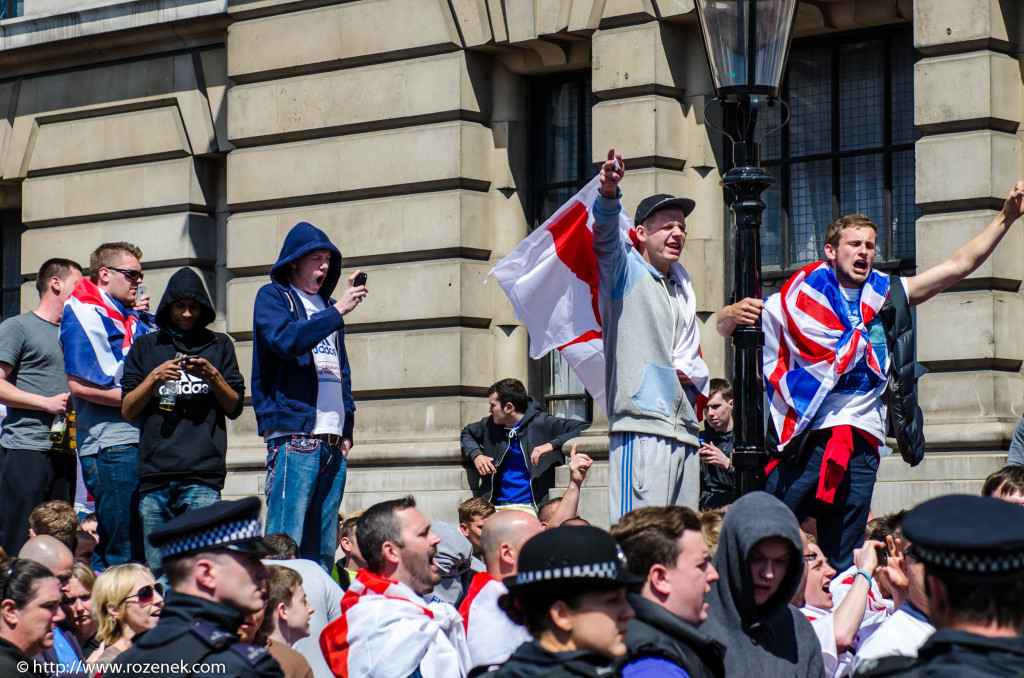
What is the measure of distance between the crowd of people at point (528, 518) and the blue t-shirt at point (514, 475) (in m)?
1.00

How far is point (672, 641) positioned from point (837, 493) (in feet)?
11.1

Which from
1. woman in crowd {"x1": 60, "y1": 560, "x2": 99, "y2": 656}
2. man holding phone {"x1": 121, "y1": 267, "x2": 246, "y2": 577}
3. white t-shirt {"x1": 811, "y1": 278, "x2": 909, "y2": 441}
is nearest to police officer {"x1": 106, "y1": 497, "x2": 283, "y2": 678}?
woman in crowd {"x1": 60, "y1": 560, "x2": 99, "y2": 656}

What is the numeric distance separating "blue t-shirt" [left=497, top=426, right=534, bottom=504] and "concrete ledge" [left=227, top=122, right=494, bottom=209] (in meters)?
2.31

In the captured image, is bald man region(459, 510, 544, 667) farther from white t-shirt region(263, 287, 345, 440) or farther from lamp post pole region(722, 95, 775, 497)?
white t-shirt region(263, 287, 345, 440)

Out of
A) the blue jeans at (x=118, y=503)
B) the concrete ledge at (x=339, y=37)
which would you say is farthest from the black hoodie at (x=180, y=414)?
the concrete ledge at (x=339, y=37)

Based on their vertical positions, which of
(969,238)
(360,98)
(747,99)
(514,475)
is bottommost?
(514,475)

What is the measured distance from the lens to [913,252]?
11703mm

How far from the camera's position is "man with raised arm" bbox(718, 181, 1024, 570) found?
7973mm

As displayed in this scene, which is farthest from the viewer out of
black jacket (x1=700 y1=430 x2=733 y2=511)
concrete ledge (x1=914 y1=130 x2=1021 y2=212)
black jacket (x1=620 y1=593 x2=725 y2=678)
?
concrete ledge (x1=914 y1=130 x2=1021 y2=212)

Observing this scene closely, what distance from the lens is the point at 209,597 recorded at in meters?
4.81

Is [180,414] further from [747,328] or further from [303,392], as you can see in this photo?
[747,328]

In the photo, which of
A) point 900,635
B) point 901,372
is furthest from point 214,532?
point 901,372

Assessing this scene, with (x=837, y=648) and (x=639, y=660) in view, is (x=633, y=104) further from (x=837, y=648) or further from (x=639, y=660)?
(x=639, y=660)

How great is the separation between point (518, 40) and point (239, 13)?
3.02m
